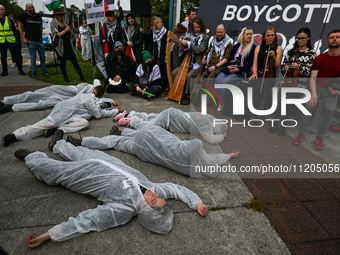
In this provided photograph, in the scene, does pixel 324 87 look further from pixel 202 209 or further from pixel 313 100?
pixel 202 209

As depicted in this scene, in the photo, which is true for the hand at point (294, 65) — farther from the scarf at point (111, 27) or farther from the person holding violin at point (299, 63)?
the scarf at point (111, 27)

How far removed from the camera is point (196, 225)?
214 cm

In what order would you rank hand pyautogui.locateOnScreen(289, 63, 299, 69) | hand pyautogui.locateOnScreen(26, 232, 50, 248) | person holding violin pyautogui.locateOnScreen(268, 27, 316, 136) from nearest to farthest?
hand pyautogui.locateOnScreen(26, 232, 50, 248) → person holding violin pyautogui.locateOnScreen(268, 27, 316, 136) → hand pyautogui.locateOnScreen(289, 63, 299, 69)

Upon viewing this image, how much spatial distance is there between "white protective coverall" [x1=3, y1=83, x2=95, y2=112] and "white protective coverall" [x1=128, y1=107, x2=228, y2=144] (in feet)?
6.63

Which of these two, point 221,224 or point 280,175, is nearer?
point 221,224

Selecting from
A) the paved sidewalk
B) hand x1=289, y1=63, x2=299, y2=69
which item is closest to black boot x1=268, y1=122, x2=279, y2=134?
Answer: the paved sidewalk

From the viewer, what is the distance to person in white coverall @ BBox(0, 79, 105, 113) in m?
4.57

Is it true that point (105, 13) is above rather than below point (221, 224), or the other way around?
above

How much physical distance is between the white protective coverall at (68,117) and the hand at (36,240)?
2.20 m

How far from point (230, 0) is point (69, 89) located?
4.99m

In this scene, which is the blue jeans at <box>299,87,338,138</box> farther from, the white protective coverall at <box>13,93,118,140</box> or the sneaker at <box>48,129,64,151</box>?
the sneaker at <box>48,129,64,151</box>

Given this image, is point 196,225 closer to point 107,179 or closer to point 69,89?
point 107,179

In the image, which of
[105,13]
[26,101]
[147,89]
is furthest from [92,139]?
[105,13]

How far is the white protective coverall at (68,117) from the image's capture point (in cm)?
354
